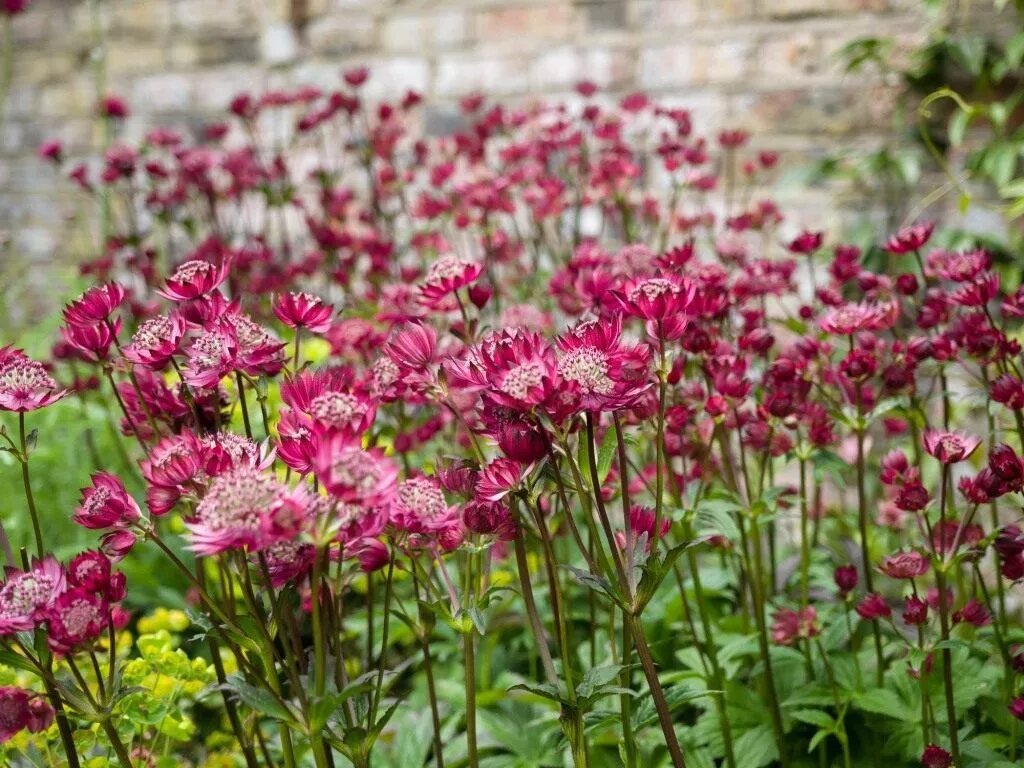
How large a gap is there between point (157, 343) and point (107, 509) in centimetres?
16

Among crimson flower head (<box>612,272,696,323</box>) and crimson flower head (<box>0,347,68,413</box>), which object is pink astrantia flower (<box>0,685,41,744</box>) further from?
crimson flower head (<box>612,272,696,323</box>)

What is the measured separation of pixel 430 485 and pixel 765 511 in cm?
60

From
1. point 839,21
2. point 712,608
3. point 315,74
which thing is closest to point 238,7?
point 315,74

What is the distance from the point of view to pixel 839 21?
2791mm

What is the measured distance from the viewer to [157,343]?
0.92 meters

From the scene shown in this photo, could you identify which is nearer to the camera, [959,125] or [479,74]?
[959,125]

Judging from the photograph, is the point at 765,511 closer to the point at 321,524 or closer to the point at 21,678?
the point at 321,524

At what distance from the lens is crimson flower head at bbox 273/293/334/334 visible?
3.17 ft

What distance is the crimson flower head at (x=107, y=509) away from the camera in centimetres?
88

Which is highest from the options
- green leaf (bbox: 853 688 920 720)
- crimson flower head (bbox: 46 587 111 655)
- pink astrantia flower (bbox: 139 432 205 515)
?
pink astrantia flower (bbox: 139 432 205 515)

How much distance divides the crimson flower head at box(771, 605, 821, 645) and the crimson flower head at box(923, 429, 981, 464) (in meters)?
0.36

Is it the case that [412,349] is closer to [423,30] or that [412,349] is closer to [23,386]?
[23,386]

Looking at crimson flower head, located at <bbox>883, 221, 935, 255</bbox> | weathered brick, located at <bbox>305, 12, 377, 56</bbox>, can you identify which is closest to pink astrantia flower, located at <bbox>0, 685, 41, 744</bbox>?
crimson flower head, located at <bbox>883, 221, 935, 255</bbox>

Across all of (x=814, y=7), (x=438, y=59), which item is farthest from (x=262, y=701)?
(x=438, y=59)
